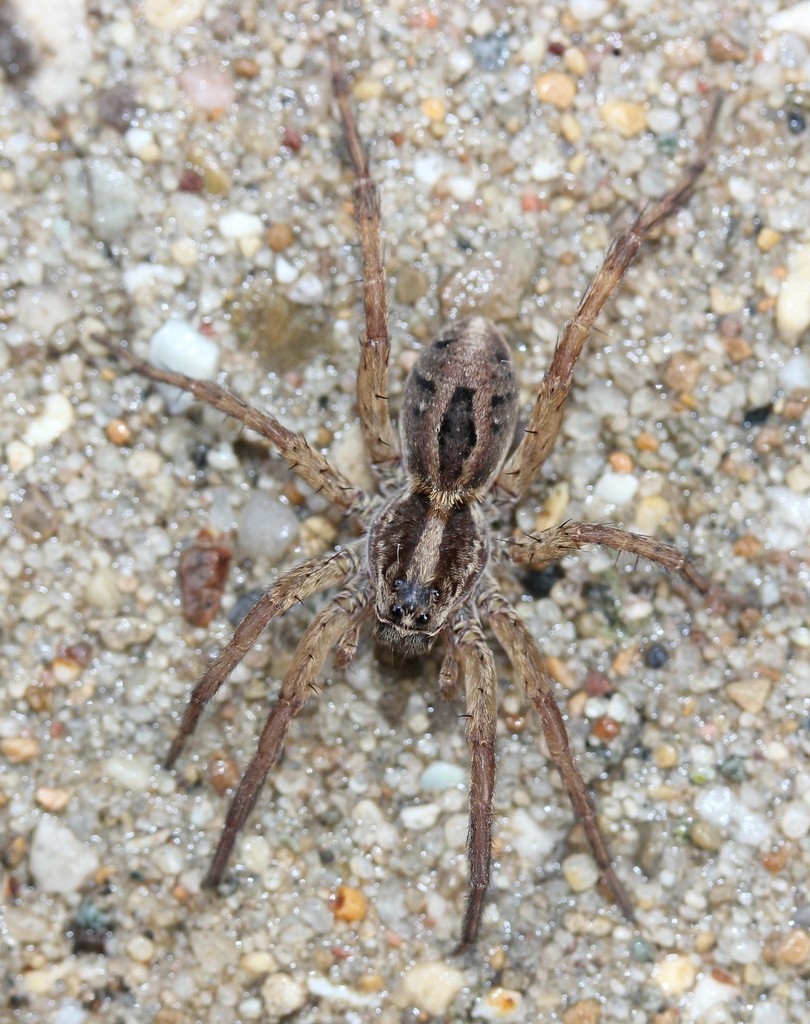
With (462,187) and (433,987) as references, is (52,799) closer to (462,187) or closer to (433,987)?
(433,987)

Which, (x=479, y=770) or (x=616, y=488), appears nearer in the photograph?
(x=479, y=770)

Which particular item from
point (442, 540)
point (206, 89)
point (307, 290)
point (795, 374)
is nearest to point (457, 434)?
point (442, 540)

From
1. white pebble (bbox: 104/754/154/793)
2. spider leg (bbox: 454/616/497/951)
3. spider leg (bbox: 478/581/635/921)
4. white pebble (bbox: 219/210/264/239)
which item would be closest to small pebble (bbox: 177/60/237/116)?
white pebble (bbox: 219/210/264/239)

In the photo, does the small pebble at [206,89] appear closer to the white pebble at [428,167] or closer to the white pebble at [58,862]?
the white pebble at [428,167]

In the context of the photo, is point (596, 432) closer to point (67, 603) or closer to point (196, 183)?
point (196, 183)

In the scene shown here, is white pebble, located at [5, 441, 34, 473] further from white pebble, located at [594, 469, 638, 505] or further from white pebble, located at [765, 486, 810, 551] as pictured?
white pebble, located at [765, 486, 810, 551]

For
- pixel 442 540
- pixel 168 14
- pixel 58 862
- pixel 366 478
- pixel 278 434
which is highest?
pixel 168 14
